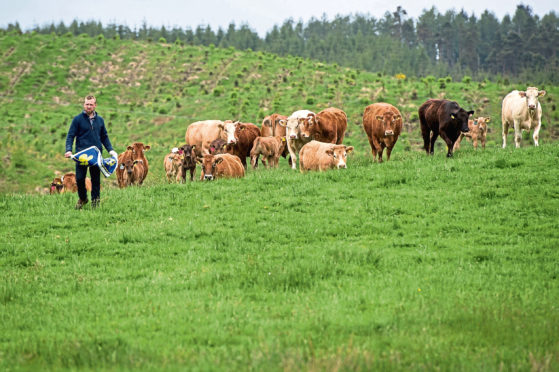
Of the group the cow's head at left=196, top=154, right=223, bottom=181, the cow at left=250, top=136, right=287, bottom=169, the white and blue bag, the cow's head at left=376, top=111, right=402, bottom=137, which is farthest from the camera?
the cow at left=250, top=136, right=287, bottom=169

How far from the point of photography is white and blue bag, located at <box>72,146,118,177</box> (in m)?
13.1

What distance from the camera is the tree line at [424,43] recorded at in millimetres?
118312

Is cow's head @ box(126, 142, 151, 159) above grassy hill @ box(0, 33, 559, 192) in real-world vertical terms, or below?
below

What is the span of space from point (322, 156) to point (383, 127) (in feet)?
10.1

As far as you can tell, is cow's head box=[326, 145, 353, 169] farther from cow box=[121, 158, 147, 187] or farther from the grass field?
cow box=[121, 158, 147, 187]

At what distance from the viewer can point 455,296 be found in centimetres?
761

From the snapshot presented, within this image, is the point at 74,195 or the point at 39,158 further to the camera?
the point at 39,158

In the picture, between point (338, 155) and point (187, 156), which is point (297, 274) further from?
point (187, 156)

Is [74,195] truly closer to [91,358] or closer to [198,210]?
[198,210]

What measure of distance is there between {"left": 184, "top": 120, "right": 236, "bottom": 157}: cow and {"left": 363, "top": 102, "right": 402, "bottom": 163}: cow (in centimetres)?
538

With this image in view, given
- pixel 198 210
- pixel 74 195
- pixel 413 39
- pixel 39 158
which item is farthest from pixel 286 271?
pixel 413 39

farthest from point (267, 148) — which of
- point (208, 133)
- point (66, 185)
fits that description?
point (66, 185)

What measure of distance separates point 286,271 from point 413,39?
15857 centimetres

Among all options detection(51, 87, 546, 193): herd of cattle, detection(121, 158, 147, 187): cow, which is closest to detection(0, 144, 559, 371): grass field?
detection(51, 87, 546, 193): herd of cattle
